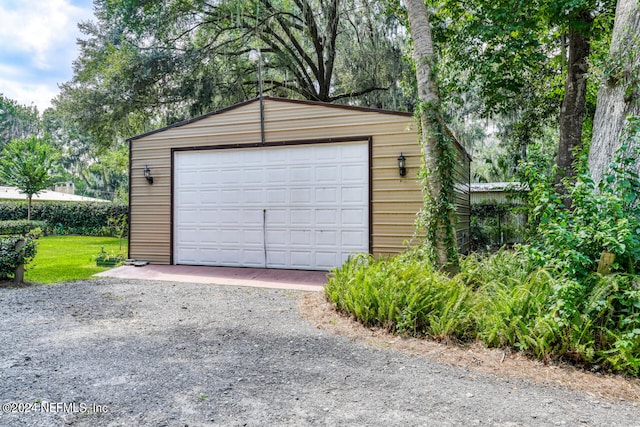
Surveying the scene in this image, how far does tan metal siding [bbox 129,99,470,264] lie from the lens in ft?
19.9

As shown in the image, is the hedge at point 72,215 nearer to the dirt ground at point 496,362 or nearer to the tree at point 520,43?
the tree at point 520,43

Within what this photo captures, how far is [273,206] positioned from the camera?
6.88 meters

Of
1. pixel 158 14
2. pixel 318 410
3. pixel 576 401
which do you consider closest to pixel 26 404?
pixel 318 410

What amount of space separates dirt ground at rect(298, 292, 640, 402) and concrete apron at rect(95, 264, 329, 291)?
6.27ft

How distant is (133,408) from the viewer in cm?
213

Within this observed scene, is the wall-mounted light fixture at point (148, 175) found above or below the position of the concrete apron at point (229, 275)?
above

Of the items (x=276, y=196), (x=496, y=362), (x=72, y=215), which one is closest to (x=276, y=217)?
(x=276, y=196)

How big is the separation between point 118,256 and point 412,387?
701cm

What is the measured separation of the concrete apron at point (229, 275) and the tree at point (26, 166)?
7845 mm

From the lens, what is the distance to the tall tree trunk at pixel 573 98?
22.4 feet

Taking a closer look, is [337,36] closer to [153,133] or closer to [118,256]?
[153,133]

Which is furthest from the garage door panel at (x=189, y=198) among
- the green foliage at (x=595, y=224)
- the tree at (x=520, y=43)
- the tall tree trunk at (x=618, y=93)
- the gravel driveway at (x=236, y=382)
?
the tall tree trunk at (x=618, y=93)

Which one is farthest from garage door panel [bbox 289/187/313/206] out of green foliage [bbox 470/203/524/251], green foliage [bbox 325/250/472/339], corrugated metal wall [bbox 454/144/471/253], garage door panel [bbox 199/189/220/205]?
green foliage [bbox 470/203/524/251]

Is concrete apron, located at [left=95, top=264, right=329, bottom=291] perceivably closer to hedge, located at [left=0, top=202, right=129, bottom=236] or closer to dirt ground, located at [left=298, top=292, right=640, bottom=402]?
dirt ground, located at [left=298, top=292, right=640, bottom=402]
